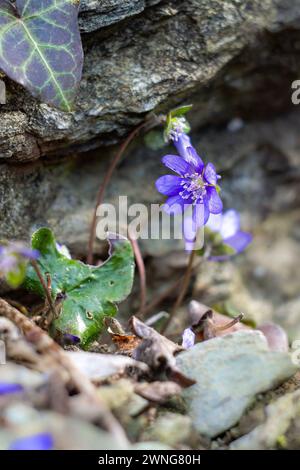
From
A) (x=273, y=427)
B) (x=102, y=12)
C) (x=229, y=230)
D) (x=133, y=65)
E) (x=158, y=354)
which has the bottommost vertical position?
(x=229, y=230)

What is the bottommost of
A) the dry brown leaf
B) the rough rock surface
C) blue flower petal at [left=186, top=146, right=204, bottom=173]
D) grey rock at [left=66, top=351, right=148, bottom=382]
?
the dry brown leaf

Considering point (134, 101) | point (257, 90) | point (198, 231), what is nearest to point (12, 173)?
point (134, 101)

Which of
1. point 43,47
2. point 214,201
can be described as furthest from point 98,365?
point 43,47

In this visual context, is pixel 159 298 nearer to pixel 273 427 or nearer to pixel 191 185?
pixel 191 185

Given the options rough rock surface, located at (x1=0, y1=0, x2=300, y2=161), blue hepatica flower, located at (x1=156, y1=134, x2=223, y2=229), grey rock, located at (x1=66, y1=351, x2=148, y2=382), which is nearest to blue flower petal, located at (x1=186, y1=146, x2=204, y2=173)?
blue hepatica flower, located at (x1=156, y1=134, x2=223, y2=229)

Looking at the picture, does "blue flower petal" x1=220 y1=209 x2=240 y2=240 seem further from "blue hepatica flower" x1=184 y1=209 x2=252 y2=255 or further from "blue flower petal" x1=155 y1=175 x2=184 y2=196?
"blue flower petal" x1=155 y1=175 x2=184 y2=196
